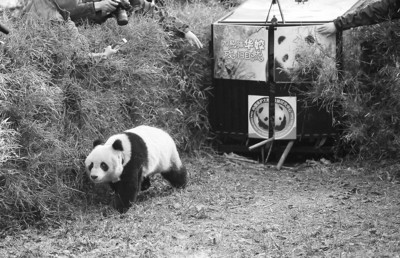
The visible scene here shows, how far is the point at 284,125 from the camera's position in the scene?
29.8 feet

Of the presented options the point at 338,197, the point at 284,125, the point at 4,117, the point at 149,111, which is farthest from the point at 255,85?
the point at 4,117

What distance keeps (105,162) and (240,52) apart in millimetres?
2546

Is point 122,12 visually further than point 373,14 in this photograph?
No

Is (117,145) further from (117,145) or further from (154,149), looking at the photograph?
(154,149)

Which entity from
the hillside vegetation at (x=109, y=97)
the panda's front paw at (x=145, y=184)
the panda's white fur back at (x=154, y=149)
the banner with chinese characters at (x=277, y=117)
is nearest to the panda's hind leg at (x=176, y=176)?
the panda's white fur back at (x=154, y=149)

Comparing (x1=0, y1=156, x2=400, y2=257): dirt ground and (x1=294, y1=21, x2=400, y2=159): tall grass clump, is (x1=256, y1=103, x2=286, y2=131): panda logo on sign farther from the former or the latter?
(x1=0, y1=156, x2=400, y2=257): dirt ground

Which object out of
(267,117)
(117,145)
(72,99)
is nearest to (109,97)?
(72,99)

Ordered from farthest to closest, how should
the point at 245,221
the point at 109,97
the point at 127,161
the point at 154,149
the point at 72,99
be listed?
the point at 109,97, the point at 154,149, the point at 72,99, the point at 127,161, the point at 245,221

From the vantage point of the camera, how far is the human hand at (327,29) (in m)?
8.64

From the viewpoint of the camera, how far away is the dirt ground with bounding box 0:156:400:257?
6239mm

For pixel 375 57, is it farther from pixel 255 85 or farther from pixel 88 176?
pixel 88 176

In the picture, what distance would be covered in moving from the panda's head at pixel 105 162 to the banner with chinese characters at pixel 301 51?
245 centimetres

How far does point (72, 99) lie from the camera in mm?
7531

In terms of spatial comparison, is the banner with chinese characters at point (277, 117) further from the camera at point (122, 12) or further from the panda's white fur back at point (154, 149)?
the camera at point (122, 12)
